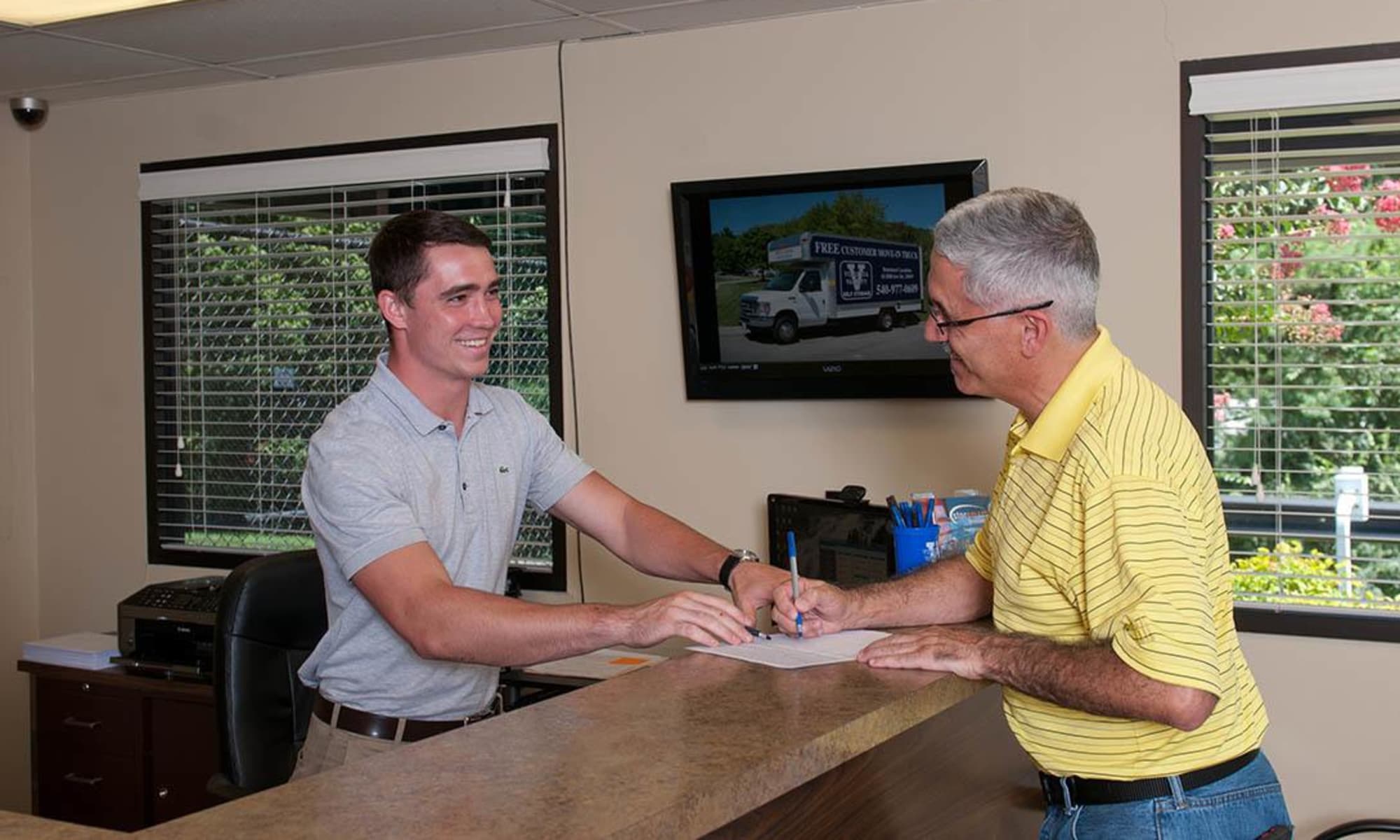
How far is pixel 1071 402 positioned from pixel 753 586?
2.34 ft

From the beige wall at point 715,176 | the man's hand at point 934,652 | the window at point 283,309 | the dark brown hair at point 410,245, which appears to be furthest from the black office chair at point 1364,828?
the window at point 283,309

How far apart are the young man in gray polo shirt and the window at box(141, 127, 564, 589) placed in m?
1.68

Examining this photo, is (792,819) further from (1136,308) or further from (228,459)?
(228,459)

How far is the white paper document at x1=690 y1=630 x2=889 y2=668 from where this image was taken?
83.0 inches

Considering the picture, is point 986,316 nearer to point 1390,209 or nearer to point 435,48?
point 1390,209

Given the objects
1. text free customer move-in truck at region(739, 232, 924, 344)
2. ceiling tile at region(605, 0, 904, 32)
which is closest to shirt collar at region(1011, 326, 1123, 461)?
text free customer move-in truck at region(739, 232, 924, 344)

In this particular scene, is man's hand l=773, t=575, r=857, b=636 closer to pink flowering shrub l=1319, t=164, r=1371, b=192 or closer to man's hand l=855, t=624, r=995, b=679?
man's hand l=855, t=624, r=995, b=679

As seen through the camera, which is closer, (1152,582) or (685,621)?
(1152,582)

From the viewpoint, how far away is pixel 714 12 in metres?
3.86

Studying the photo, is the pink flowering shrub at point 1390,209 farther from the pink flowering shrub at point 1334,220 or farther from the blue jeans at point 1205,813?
the blue jeans at point 1205,813

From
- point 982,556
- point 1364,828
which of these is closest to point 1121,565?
point 982,556

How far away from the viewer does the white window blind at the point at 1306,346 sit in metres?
3.34

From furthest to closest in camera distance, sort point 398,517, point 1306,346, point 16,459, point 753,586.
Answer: point 16,459
point 1306,346
point 753,586
point 398,517

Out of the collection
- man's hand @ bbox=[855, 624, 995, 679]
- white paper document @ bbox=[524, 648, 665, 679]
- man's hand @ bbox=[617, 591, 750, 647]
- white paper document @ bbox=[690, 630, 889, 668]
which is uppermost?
man's hand @ bbox=[617, 591, 750, 647]
